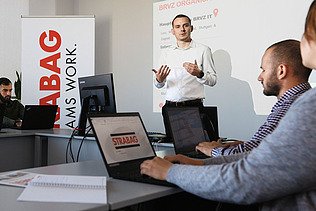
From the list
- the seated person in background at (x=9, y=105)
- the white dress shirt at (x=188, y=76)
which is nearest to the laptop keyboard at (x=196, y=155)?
the white dress shirt at (x=188, y=76)

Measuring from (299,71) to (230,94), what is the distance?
2665 mm

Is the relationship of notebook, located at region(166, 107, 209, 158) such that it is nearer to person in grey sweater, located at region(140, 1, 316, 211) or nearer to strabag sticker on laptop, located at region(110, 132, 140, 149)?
strabag sticker on laptop, located at region(110, 132, 140, 149)

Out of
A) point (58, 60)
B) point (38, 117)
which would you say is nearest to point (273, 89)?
point (38, 117)

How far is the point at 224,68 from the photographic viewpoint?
4207mm

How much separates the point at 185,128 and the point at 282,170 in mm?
1053

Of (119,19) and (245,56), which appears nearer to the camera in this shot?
(245,56)

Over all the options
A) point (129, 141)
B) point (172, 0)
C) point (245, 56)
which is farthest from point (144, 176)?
point (172, 0)

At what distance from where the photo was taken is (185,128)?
1.94 meters

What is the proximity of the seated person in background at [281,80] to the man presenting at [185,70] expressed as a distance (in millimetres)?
2631

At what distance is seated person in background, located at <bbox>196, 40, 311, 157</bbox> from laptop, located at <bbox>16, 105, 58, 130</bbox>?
8.07ft

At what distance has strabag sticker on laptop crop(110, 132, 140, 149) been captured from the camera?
60.1 inches

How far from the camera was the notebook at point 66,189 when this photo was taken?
1112 mm

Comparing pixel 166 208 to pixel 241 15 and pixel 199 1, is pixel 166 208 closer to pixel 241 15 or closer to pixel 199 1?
pixel 241 15

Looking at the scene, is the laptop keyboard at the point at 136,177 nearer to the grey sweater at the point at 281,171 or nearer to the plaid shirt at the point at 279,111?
the grey sweater at the point at 281,171
